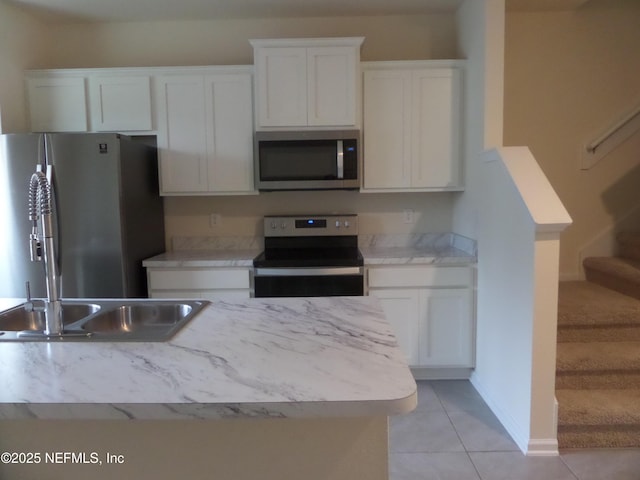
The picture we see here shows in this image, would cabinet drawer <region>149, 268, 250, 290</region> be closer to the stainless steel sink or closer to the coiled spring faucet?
the stainless steel sink

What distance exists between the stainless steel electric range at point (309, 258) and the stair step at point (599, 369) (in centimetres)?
121

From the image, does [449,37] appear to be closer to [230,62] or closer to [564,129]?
[564,129]

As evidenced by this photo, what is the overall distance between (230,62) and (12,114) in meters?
1.52

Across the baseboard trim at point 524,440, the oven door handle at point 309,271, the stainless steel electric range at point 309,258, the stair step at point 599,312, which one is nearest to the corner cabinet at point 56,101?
the stainless steel electric range at point 309,258

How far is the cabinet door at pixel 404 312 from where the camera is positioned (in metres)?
2.96

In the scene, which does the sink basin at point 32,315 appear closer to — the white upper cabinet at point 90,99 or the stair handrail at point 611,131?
the white upper cabinet at point 90,99

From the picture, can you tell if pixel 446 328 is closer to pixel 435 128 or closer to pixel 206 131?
pixel 435 128

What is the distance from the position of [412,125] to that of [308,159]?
0.77 metres

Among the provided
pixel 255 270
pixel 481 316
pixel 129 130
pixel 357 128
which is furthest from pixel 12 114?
pixel 481 316

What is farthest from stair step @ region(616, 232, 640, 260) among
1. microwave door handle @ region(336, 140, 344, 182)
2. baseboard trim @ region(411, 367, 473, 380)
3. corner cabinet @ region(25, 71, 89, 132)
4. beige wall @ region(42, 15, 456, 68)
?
corner cabinet @ region(25, 71, 89, 132)

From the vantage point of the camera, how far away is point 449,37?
3344mm

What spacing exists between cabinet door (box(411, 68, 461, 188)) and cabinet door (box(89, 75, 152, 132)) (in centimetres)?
186

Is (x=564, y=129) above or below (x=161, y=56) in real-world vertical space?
below

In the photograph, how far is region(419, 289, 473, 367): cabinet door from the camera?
2951 millimetres
